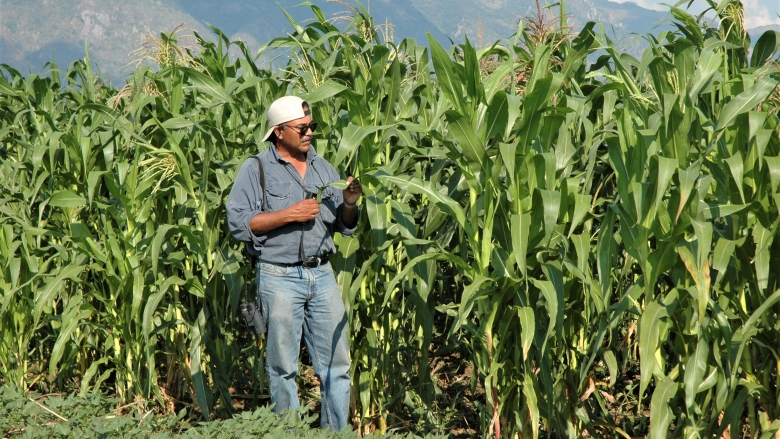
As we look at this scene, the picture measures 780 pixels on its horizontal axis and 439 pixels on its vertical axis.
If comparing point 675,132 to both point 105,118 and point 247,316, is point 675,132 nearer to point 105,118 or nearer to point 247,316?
point 247,316

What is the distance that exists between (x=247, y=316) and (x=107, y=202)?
4.48 ft

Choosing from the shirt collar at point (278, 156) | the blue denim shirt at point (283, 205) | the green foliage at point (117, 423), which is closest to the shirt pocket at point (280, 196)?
the blue denim shirt at point (283, 205)

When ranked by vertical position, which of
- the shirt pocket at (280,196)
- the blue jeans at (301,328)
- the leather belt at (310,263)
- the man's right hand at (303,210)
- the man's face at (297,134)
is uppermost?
the man's face at (297,134)

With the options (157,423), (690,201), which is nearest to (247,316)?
(157,423)

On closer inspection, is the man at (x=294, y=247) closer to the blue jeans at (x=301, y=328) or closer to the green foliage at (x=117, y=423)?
the blue jeans at (x=301, y=328)

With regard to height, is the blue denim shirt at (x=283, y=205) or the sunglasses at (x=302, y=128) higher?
the sunglasses at (x=302, y=128)

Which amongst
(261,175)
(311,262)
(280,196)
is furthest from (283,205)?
(311,262)

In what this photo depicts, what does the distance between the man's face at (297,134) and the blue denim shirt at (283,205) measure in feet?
0.34

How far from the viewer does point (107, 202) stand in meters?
4.46

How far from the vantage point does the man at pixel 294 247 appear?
3568 millimetres

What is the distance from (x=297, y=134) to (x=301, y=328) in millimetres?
946

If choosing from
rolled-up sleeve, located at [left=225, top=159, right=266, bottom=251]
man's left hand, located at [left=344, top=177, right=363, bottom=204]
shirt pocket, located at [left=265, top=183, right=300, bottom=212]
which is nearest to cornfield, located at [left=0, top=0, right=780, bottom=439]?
man's left hand, located at [left=344, top=177, right=363, bottom=204]

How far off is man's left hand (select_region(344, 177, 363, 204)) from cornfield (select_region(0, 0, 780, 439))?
9 cm

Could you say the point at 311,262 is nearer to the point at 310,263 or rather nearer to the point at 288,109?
the point at 310,263
